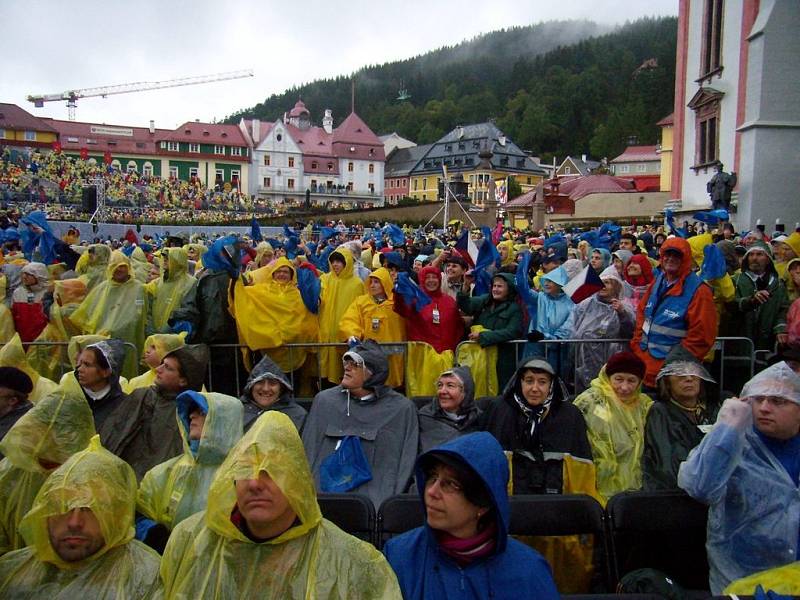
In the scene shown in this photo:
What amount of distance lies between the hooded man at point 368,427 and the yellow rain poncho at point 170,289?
3.54m

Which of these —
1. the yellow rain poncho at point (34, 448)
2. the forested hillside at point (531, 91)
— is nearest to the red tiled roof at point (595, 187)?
the forested hillside at point (531, 91)

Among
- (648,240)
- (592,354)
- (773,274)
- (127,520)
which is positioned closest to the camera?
(127,520)

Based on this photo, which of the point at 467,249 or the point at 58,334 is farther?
the point at 467,249

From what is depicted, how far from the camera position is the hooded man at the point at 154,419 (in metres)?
4.53

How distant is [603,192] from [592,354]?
1746 inches

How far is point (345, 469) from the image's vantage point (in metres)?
4.72

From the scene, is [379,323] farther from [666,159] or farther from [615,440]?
[666,159]

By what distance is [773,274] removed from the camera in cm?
707

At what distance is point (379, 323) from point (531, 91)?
121 m

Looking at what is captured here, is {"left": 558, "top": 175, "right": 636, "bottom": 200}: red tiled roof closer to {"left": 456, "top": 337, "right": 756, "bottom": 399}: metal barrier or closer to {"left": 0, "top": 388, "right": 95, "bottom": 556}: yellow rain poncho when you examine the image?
{"left": 456, "top": 337, "right": 756, "bottom": 399}: metal barrier

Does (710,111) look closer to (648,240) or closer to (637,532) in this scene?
(648,240)

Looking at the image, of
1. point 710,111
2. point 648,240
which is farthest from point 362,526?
point 710,111

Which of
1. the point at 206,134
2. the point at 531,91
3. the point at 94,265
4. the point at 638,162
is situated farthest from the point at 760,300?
the point at 531,91

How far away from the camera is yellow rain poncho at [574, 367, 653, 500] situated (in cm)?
446
